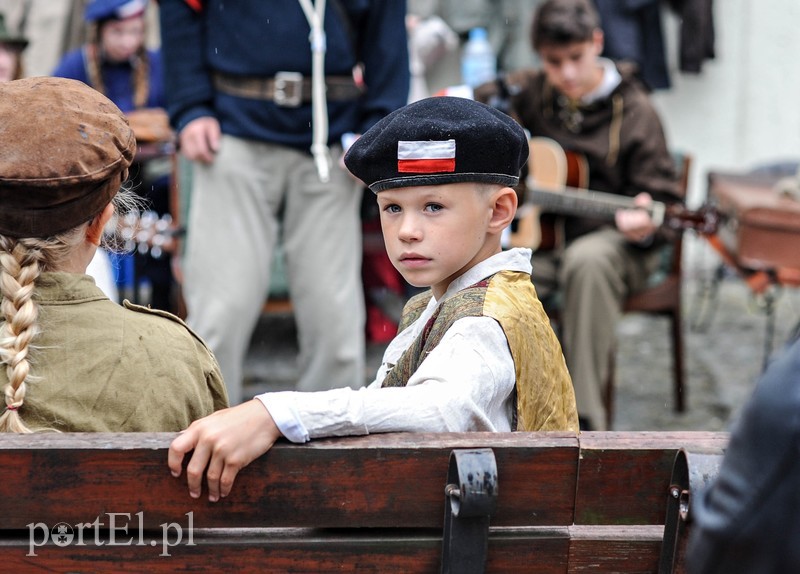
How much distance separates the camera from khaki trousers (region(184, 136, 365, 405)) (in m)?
3.99

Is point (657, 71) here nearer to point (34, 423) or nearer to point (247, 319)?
point (247, 319)

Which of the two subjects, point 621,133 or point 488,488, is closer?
point 488,488

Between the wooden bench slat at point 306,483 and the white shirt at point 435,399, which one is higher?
the white shirt at point 435,399

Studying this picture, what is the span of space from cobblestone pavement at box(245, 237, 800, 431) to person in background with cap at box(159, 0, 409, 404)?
1.32 m

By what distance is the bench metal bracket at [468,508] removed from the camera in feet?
5.24

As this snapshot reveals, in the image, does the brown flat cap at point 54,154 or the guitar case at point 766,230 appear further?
the guitar case at point 766,230

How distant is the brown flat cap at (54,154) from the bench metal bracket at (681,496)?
3.52ft

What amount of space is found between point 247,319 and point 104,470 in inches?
96.0

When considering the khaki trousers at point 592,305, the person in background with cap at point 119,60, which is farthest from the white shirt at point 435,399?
the person in background with cap at point 119,60

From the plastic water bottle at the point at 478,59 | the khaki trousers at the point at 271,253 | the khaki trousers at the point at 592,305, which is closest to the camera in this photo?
the khaki trousers at the point at 271,253

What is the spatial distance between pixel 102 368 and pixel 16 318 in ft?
0.55

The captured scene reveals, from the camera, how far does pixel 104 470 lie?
1.61 m

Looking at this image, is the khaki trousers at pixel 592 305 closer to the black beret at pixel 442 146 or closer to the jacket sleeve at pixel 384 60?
the jacket sleeve at pixel 384 60

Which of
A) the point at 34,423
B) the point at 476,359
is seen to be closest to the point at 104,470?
the point at 34,423
